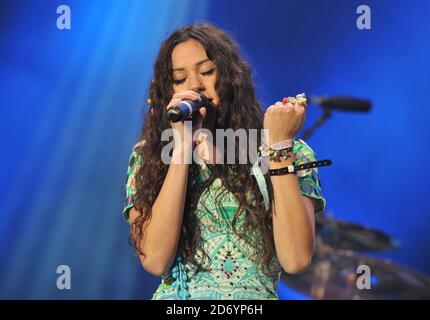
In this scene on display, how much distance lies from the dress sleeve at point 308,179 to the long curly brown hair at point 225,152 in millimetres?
101

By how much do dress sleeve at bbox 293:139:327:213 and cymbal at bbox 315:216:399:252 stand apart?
0.85 meters

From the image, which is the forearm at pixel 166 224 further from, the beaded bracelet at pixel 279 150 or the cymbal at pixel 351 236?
the cymbal at pixel 351 236

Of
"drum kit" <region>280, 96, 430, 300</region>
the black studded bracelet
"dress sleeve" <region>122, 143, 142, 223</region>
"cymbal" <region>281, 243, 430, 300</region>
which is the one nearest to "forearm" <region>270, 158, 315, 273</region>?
the black studded bracelet

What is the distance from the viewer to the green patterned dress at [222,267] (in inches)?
57.5

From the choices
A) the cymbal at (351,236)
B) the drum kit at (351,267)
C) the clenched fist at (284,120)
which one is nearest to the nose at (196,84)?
the clenched fist at (284,120)

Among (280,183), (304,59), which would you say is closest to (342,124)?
(304,59)

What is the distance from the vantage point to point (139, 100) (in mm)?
3205

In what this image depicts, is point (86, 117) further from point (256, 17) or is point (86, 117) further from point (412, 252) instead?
point (412, 252)

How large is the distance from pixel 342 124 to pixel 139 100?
3.56 ft

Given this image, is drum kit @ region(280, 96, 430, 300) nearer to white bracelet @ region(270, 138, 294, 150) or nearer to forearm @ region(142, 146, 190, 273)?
white bracelet @ region(270, 138, 294, 150)

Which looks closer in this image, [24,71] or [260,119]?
[260,119]

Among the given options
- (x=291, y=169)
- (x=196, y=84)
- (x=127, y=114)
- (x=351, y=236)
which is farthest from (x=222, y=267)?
(x=127, y=114)

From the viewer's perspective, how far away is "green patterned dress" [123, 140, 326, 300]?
57.5 inches
